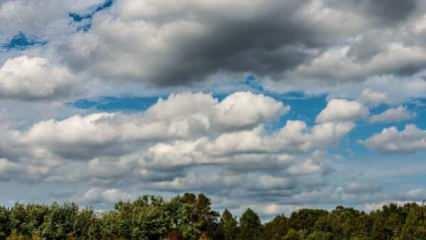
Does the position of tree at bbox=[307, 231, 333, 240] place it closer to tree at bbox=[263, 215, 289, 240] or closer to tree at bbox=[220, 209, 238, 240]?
tree at bbox=[263, 215, 289, 240]

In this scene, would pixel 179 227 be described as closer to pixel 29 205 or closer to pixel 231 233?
pixel 29 205

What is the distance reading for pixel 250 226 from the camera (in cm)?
19525

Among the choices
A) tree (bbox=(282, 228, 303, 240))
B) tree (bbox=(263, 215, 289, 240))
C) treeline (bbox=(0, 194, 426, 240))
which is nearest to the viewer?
treeline (bbox=(0, 194, 426, 240))

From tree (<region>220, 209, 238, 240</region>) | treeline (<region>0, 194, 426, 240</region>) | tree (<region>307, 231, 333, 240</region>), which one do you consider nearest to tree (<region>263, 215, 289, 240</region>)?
treeline (<region>0, 194, 426, 240</region>)

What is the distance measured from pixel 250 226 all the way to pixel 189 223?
59.2 m

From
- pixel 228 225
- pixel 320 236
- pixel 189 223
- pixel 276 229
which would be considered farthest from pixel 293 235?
pixel 189 223

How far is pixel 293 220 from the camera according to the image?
19550 centimetres

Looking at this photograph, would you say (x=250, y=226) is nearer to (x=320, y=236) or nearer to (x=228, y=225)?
(x=228, y=225)

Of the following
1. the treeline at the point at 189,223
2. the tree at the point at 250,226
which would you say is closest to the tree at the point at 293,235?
the treeline at the point at 189,223

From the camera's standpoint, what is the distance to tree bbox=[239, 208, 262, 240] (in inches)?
7382

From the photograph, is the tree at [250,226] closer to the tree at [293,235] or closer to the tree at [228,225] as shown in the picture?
the tree at [228,225]

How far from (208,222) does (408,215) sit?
147ft

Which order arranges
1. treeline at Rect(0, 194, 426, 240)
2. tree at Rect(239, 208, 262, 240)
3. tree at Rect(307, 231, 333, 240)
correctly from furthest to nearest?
tree at Rect(239, 208, 262, 240)
tree at Rect(307, 231, 333, 240)
treeline at Rect(0, 194, 426, 240)

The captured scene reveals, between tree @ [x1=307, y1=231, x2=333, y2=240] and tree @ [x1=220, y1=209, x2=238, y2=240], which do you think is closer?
tree @ [x1=307, y1=231, x2=333, y2=240]
